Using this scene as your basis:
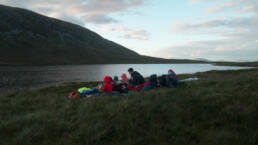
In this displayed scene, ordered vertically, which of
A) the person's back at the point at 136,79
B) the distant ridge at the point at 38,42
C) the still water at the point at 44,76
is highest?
the distant ridge at the point at 38,42

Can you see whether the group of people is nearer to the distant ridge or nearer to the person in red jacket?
the person in red jacket

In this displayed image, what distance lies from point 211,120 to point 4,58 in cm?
11624

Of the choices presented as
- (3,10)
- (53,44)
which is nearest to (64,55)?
(53,44)

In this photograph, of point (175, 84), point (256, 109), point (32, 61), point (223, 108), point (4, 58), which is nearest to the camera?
point (256, 109)

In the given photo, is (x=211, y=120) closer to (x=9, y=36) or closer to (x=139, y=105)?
(x=139, y=105)

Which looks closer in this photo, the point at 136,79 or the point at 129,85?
the point at 129,85

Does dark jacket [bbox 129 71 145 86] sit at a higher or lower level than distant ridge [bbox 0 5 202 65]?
lower

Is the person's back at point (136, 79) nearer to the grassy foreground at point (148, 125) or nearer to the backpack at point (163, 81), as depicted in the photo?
the backpack at point (163, 81)

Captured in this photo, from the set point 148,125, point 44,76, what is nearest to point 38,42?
Answer: point 44,76

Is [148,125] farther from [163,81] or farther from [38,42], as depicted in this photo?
[38,42]

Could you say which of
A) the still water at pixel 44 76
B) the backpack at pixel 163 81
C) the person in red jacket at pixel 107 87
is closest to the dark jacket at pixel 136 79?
the backpack at pixel 163 81

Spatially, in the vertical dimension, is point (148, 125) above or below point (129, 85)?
below

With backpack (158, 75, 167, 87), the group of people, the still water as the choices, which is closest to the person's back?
the group of people

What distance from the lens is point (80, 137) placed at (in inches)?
169
